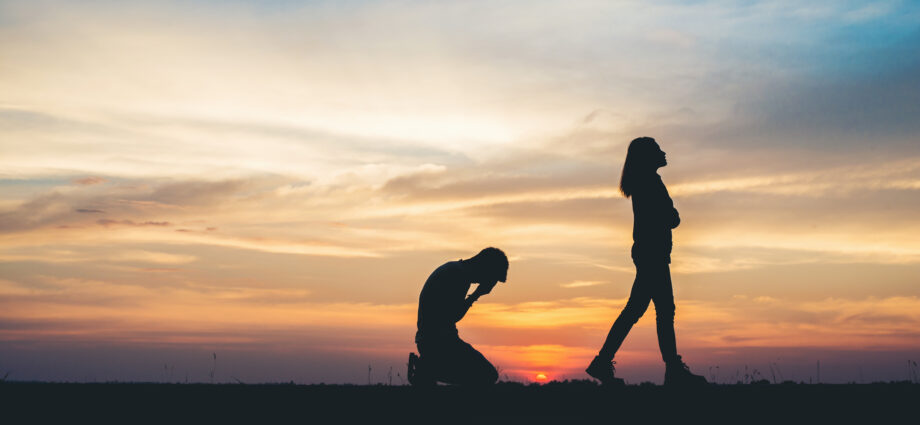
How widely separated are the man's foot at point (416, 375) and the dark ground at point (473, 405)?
0.11 m

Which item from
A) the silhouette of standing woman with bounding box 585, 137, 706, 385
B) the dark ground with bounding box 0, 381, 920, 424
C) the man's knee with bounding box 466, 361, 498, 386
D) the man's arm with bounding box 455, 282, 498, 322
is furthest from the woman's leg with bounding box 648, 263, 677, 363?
the man's arm with bounding box 455, 282, 498, 322

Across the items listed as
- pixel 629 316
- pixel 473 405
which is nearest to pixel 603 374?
pixel 629 316

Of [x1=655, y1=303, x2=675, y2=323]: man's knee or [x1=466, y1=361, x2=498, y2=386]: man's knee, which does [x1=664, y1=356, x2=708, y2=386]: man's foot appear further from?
[x1=466, y1=361, x2=498, y2=386]: man's knee

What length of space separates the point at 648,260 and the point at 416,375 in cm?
282

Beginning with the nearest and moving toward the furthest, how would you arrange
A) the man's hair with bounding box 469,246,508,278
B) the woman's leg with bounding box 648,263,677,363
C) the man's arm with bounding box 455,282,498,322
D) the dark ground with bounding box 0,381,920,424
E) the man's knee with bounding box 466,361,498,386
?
the dark ground with bounding box 0,381,920,424 → the man's hair with bounding box 469,246,508,278 → the man's arm with bounding box 455,282,498,322 → the man's knee with bounding box 466,361,498,386 → the woman's leg with bounding box 648,263,677,363

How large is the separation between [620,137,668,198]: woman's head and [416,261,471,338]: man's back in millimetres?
2296

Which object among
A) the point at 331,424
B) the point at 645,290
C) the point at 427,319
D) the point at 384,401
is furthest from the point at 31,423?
the point at 645,290

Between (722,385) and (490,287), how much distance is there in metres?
3.42

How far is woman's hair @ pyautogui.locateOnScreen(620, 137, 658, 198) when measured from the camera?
994cm

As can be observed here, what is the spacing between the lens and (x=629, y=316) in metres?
9.85

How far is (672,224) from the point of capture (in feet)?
32.5

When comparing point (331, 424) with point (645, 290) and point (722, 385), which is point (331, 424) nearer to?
point (645, 290)

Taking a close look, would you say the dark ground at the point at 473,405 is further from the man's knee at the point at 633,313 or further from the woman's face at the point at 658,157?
the woman's face at the point at 658,157

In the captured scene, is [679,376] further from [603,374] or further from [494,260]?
[494,260]
